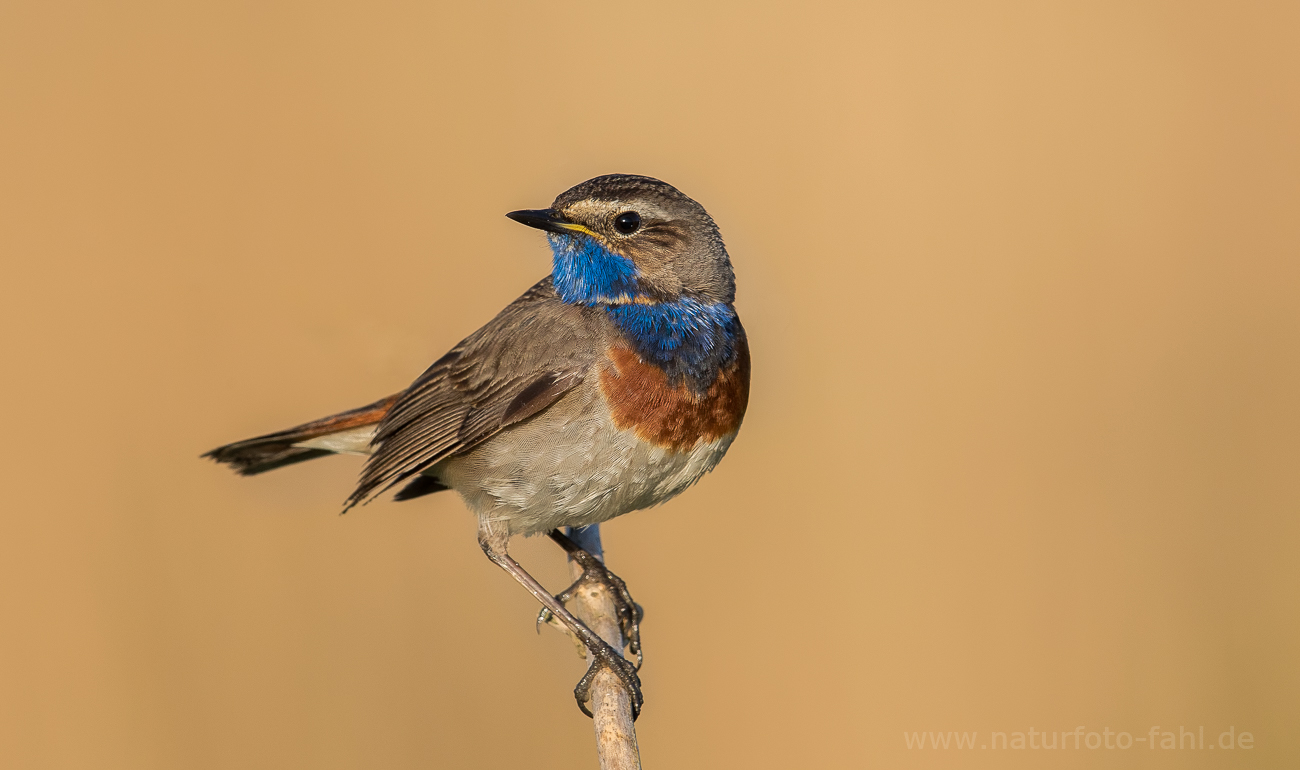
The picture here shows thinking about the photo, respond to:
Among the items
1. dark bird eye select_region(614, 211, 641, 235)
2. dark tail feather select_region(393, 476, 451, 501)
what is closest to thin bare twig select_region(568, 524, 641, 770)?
dark tail feather select_region(393, 476, 451, 501)

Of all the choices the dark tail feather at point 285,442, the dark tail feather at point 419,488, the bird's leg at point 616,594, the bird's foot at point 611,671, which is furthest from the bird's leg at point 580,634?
the dark tail feather at point 285,442

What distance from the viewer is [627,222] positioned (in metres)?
5.14

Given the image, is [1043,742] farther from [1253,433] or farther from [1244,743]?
[1253,433]

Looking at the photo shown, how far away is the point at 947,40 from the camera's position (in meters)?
8.33

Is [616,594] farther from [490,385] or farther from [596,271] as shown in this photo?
[596,271]

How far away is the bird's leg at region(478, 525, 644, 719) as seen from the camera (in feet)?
17.0

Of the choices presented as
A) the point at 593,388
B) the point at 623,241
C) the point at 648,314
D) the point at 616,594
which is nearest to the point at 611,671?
the point at 616,594

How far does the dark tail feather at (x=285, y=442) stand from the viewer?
579cm

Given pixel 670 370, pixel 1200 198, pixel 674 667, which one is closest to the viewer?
pixel 670 370

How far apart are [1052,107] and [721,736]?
16.5ft

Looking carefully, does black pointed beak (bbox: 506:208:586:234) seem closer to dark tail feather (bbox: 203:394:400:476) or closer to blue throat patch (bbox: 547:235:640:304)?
blue throat patch (bbox: 547:235:640:304)

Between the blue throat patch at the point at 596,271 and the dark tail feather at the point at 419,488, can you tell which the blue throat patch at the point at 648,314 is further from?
the dark tail feather at the point at 419,488

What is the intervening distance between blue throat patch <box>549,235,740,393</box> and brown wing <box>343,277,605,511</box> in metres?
0.11

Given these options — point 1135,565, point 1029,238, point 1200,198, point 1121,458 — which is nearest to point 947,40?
point 1029,238
